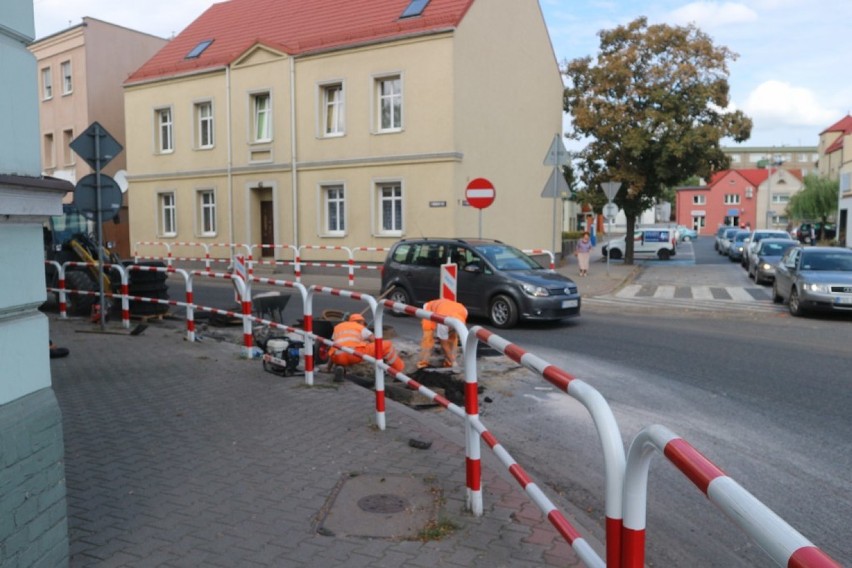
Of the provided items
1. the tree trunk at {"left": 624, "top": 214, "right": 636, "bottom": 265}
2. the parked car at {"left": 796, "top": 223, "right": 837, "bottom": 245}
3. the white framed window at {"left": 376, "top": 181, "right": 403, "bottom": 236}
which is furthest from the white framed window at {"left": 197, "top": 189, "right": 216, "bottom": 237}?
the parked car at {"left": 796, "top": 223, "right": 837, "bottom": 245}

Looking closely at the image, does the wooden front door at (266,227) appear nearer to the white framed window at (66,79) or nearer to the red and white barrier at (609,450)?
the white framed window at (66,79)

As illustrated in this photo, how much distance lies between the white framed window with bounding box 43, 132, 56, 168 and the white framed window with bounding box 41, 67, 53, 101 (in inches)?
76.2

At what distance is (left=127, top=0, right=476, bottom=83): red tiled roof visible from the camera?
24.1m

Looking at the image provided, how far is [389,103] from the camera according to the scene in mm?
24797

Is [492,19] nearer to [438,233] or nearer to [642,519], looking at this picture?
[438,233]

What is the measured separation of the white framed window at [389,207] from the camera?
81.9ft

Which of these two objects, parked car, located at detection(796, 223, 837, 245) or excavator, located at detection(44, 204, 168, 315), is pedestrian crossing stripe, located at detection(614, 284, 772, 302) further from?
parked car, located at detection(796, 223, 837, 245)

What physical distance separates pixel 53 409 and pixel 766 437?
18.5 ft

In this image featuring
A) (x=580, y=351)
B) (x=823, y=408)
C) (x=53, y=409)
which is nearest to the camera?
(x=53, y=409)

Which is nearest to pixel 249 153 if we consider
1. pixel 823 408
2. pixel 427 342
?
pixel 427 342

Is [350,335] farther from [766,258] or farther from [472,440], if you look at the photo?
[766,258]

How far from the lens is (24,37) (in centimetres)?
360

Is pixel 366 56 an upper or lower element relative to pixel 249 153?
upper

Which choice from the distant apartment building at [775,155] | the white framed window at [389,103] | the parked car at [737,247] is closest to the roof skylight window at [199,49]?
the white framed window at [389,103]
